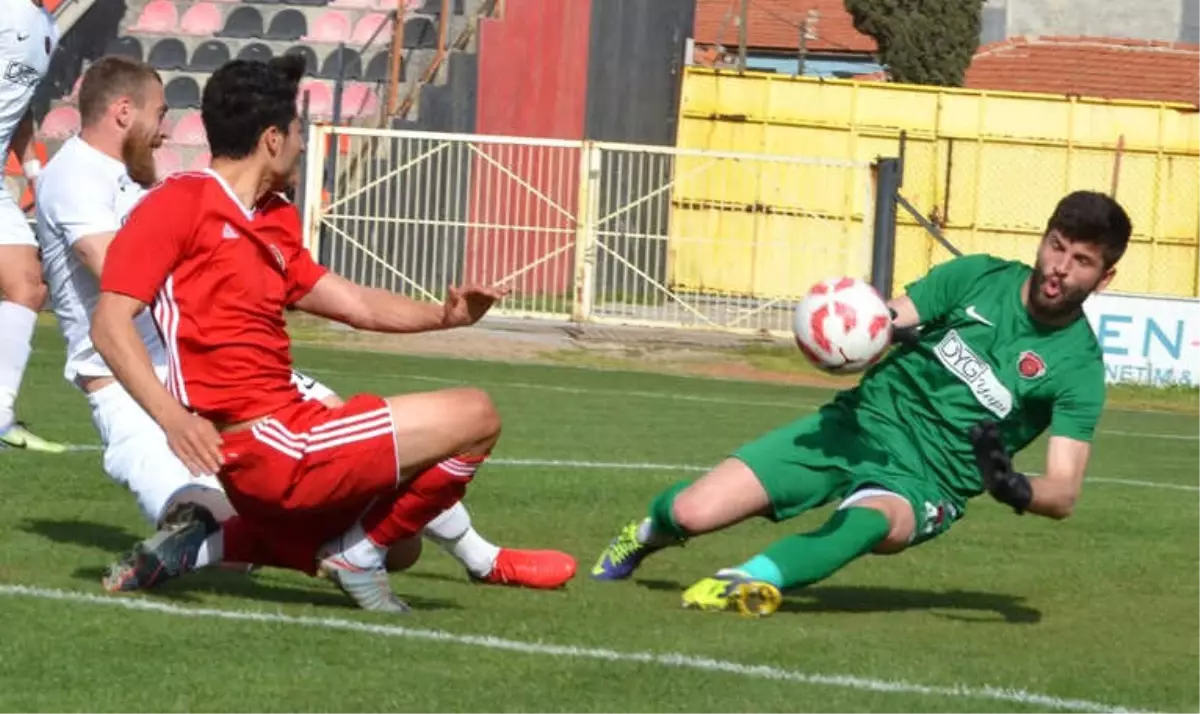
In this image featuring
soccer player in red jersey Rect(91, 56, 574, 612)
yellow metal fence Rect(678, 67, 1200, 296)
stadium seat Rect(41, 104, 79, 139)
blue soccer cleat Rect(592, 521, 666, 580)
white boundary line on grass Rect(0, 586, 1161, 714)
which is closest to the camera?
white boundary line on grass Rect(0, 586, 1161, 714)

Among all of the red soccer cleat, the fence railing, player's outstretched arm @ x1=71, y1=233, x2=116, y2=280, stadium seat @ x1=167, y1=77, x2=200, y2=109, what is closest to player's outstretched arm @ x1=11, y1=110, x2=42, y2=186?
player's outstretched arm @ x1=71, y1=233, x2=116, y2=280

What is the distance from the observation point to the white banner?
2269 cm

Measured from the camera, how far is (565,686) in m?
6.36

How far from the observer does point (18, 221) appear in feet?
41.1

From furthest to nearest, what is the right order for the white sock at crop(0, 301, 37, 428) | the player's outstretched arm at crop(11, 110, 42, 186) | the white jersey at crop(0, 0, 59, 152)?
the white jersey at crop(0, 0, 59, 152), the player's outstretched arm at crop(11, 110, 42, 186), the white sock at crop(0, 301, 37, 428)

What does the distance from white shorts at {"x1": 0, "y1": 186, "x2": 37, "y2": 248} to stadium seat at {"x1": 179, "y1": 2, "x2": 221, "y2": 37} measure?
17832 millimetres

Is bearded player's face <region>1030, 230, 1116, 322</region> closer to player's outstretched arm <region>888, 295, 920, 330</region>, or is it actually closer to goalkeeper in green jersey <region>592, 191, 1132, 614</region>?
goalkeeper in green jersey <region>592, 191, 1132, 614</region>

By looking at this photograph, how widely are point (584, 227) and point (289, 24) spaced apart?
7.04 metres

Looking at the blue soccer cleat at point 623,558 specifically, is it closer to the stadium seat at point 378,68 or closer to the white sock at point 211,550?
the white sock at point 211,550

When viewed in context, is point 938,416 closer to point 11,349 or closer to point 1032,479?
point 1032,479

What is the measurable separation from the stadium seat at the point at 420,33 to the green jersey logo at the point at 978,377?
74.5ft

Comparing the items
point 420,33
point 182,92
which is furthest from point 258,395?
point 420,33

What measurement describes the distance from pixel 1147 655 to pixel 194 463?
3018 mm

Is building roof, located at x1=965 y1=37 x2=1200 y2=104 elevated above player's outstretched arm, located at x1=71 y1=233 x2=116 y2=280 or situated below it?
above
